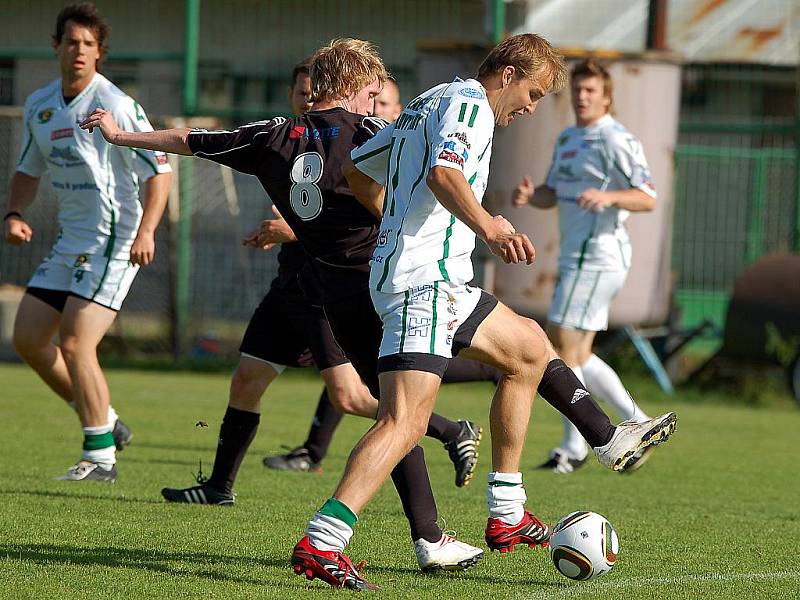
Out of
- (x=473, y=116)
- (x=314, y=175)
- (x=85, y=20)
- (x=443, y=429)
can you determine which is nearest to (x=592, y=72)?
(x=443, y=429)

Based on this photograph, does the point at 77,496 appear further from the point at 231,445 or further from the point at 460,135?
the point at 460,135

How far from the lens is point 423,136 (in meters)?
4.70

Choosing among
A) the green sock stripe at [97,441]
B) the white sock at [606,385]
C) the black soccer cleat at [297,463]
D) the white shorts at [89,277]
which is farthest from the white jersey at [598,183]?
Answer: the green sock stripe at [97,441]

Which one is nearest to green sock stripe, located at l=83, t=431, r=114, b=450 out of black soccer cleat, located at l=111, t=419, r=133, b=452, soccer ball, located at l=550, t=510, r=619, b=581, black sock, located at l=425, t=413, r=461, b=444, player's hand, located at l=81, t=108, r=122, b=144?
black soccer cleat, located at l=111, t=419, r=133, b=452

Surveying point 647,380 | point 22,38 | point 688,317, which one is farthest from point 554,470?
point 22,38

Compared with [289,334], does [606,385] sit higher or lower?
lower

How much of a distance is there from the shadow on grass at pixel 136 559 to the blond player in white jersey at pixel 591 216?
3745 mm

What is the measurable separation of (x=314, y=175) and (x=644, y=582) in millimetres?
1892

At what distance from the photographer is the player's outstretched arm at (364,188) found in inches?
199

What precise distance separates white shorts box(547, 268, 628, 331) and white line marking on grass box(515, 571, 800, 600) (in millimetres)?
3633

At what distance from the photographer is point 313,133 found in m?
5.33

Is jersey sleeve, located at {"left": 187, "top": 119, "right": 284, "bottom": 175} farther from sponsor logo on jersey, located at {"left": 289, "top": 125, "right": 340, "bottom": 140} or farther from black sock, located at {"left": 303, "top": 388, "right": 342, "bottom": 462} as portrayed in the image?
black sock, located at {"left": 303, "top": 388, "right": 342, "bottom": 462}

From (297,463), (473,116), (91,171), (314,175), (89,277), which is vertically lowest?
(297,463)

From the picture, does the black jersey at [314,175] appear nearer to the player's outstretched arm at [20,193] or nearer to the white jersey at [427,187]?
the white jersey at [427,187]
